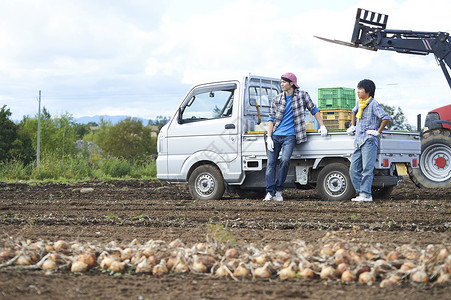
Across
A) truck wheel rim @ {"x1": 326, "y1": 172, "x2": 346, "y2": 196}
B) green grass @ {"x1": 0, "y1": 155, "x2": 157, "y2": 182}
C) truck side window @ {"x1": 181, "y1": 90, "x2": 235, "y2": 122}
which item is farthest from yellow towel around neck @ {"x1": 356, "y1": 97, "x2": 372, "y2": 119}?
green grass @ {"x1": 0, "y1": 155, "x2": 157, "y2": 182}

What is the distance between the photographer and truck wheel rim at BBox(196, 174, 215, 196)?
11211 millimetres

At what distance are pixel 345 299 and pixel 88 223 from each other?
4.88 metres

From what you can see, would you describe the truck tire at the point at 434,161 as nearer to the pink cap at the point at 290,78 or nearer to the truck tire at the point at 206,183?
the pink cap at the point at 290,78

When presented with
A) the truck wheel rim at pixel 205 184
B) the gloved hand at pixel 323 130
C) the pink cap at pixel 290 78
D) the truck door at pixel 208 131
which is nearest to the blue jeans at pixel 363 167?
the gloved hand at pixel 323 130

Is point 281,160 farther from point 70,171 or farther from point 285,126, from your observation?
point 70,171

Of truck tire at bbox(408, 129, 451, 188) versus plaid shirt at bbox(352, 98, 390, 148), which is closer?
plaid shirt at bbox(352, 98, 390, 148)

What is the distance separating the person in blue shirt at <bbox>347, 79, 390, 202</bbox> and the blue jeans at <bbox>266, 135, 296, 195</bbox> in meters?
1.09

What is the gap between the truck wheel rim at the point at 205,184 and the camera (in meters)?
11.2

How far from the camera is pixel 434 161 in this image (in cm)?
1226

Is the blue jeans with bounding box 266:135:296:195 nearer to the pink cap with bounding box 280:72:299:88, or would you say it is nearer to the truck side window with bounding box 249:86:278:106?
the pink cap with bounding box 280:72:299:88

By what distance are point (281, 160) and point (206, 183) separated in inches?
70.7

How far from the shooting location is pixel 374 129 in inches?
386

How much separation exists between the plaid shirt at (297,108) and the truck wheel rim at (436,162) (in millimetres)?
3453

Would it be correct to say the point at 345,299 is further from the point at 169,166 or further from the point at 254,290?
the point at 169,166
